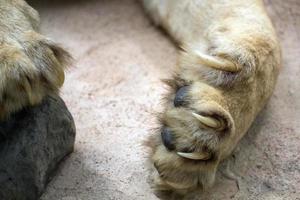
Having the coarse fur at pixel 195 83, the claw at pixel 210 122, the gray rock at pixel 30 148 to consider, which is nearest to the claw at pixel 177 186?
the coarse fur at pixel 195 83

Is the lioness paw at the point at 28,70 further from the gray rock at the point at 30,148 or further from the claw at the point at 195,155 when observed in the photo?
the claw at the point at 195,155

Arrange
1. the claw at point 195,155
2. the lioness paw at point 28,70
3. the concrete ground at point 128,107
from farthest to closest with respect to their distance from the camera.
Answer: the concrete ground at point 128,107 < the claw at point 195,155 < the lioness paw at point 28,70

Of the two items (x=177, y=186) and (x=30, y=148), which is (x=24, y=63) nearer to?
(x=30, y=148)

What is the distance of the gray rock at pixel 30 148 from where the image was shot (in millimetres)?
1212

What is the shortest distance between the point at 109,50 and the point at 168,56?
0.60ft

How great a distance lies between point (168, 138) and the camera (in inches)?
50.2

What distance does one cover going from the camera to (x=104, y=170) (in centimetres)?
139

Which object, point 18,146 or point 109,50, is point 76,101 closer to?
point 109,50

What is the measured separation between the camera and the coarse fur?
3.84 feet

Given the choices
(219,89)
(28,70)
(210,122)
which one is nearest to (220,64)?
(219,89)

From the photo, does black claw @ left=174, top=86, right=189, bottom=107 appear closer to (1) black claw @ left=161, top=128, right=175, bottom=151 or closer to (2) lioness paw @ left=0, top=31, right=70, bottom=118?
(1) black claw @ left=161, top=128, right=175, bottom=151

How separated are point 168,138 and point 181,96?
99 millimetres

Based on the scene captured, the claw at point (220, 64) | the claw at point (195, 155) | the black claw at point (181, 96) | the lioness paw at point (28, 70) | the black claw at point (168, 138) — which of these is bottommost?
the black claw at point (168, 138)

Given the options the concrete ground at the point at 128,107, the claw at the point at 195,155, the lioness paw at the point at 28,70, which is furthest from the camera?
the concrete ground at the point at 128,107
